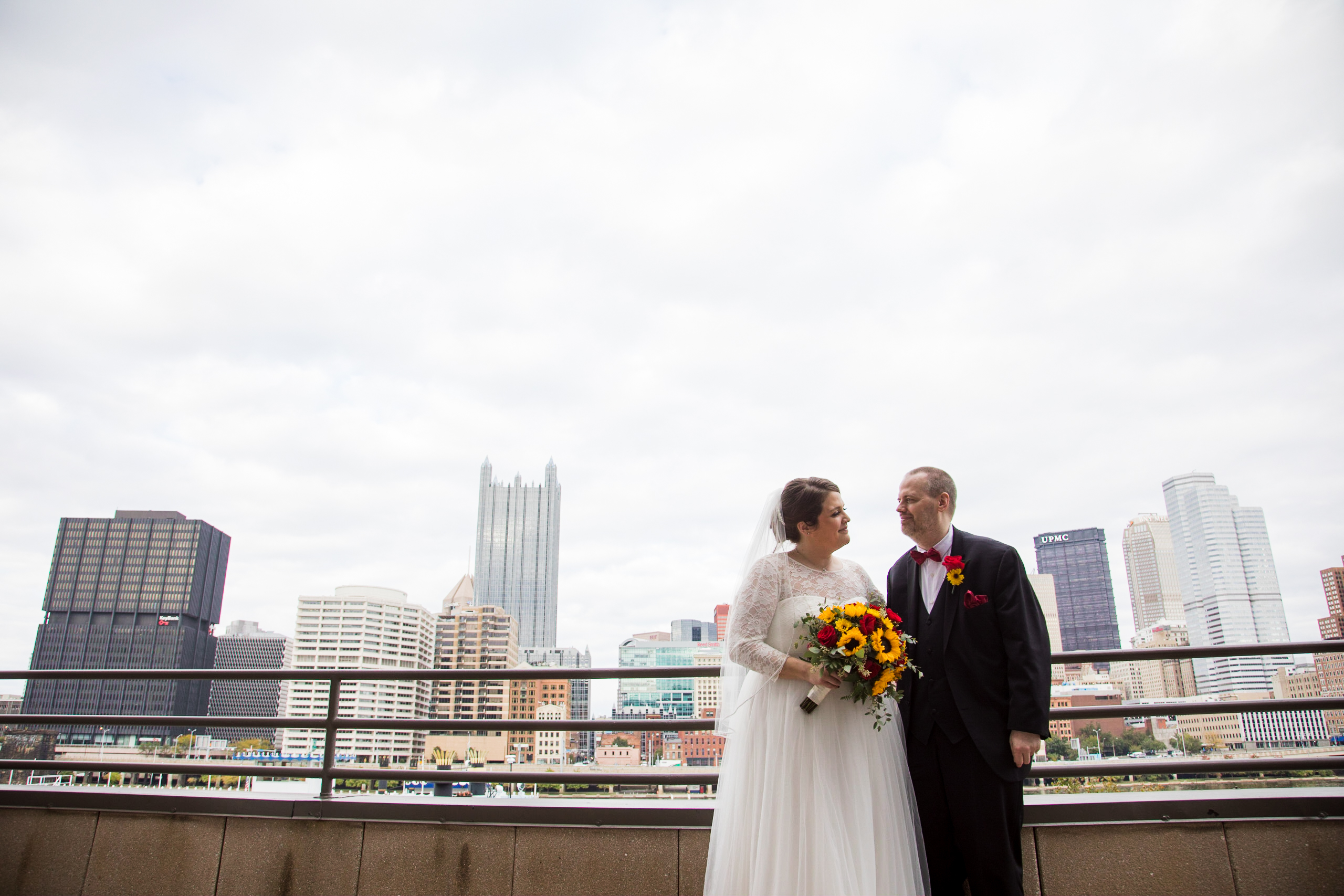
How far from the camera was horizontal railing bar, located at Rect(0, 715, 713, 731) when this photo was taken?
11.6 ft

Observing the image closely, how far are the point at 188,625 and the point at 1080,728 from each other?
420ft

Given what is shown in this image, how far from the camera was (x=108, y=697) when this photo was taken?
63094 mm

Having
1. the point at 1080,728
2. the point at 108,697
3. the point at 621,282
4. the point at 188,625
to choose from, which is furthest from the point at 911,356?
the point at 188,625

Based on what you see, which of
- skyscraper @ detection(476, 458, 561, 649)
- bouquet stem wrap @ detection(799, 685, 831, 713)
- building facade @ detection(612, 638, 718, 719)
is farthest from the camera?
skyscraper @ detection(476, 458, 561, 649)

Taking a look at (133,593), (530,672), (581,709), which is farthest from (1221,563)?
(133,593)

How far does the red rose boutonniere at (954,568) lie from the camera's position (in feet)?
9.46

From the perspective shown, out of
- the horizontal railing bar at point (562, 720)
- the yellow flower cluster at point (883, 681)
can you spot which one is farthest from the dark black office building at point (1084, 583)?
the yellow flower cluster at point (883, 681)

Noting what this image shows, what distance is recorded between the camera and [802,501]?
10.4ft

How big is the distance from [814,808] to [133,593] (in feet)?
401

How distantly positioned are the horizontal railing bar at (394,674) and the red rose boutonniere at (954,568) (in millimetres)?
1260

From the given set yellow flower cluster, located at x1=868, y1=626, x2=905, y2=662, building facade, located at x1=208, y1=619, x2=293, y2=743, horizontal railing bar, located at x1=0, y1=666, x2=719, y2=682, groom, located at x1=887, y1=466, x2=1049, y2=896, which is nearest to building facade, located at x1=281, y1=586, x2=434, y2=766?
building facade, located at x1=208, y1=619, x2=293, y2=743

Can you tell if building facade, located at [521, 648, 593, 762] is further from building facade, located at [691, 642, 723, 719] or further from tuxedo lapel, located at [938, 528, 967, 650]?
tuxedo lapel, located at [938, 528, 967, 650]

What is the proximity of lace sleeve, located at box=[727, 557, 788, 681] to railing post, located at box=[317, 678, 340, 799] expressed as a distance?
2.49 m

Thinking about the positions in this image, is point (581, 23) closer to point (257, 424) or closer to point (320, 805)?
point (320, 805)
